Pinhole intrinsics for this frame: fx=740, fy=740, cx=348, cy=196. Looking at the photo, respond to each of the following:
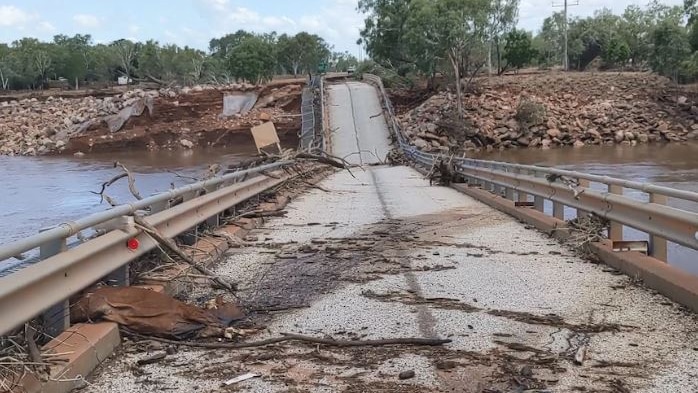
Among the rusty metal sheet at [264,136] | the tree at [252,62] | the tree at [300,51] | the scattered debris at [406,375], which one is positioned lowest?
the scattered debris at [406,375]

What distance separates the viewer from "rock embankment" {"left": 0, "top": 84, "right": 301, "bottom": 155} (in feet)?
213

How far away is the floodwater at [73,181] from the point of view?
2084cm

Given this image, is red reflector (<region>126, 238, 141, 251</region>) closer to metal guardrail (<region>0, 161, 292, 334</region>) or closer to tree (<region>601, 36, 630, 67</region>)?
metal guardrail (<region>0, 161, 292, 334</region>)

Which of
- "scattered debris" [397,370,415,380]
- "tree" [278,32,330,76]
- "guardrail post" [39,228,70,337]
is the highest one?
"tree" [278,32,330,76]

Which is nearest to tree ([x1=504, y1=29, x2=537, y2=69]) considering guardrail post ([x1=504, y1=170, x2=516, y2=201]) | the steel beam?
guardrail post ([x1=504, y1=170, x2=516, y2=201])

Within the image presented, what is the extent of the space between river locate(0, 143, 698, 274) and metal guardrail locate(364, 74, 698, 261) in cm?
174

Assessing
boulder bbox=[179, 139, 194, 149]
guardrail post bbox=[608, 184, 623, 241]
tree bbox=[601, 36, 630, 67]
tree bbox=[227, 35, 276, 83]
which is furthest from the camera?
tree bbox=[227, 35, 276, 83]

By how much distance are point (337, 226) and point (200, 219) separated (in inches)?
113

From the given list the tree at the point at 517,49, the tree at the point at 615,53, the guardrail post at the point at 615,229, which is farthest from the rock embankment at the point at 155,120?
the guardrail post at the point at 615,229

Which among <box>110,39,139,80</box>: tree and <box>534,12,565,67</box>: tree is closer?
<box>534,12,565,67</box>: tree

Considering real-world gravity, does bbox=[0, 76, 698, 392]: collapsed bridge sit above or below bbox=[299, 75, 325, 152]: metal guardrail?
below

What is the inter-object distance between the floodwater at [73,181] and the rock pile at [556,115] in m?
15.4

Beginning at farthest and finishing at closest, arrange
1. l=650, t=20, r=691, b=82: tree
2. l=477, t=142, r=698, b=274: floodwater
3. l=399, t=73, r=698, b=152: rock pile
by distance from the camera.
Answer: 1. l=650, t=20, r=691, b=82: tree
2. l=399, t=73, r=698, b=152: rock pile
3. l=477, t=142, r=698, b=274: floodwater

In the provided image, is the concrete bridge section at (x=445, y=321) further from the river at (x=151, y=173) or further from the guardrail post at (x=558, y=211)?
the river at (x=151, y=173)
